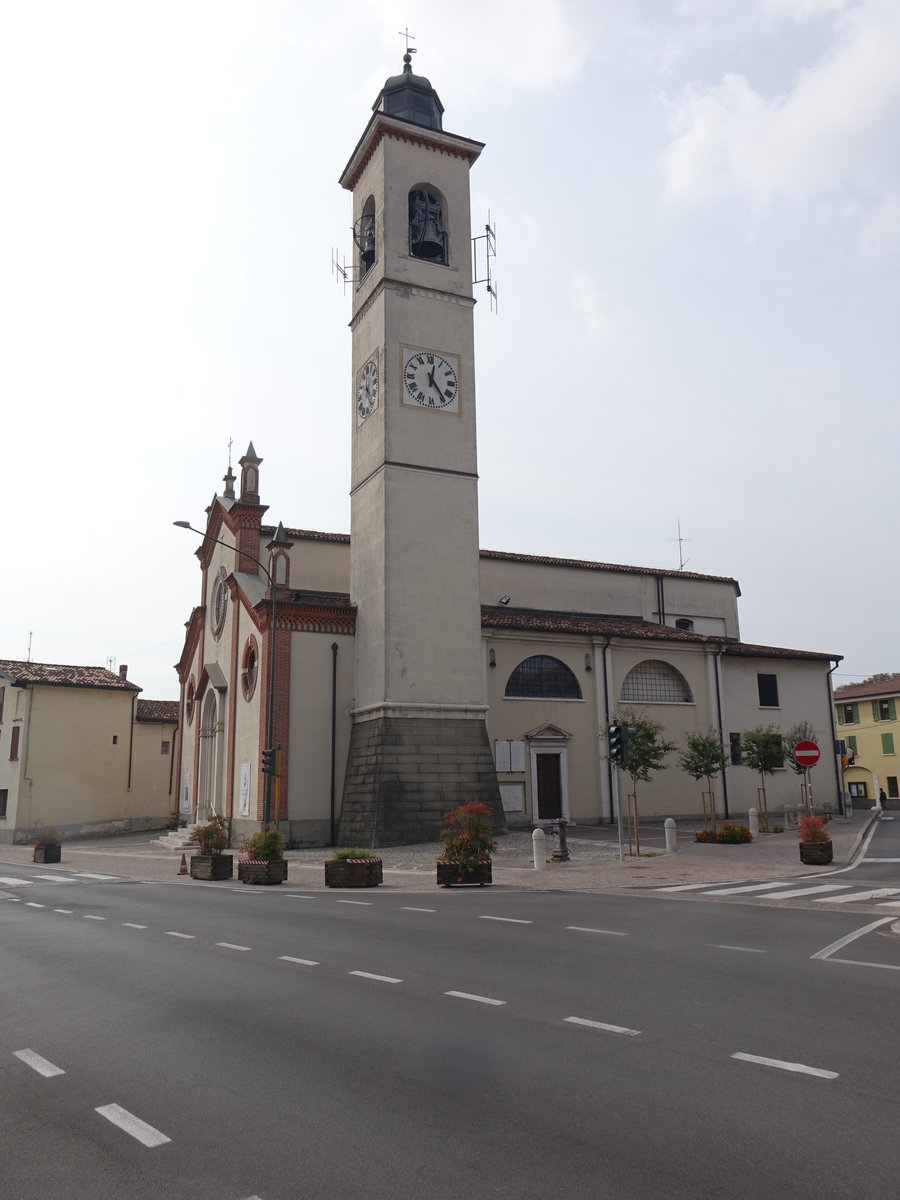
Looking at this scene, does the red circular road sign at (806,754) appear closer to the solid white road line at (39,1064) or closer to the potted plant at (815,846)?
the potted plant at (815,846)

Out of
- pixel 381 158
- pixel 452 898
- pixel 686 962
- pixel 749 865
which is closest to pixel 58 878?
pixel 452 898

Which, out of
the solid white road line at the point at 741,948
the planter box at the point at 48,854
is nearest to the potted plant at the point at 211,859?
the planter box at the point at 48,854

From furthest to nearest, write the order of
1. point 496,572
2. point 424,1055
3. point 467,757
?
point 496,572, point 467,757, point 424,1055

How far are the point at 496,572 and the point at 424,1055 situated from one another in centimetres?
3312

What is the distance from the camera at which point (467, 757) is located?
91.9ft

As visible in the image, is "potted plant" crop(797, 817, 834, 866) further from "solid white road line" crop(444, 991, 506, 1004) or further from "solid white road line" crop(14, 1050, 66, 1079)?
"solid white road line" crop(14, 1050, 66, 1079)

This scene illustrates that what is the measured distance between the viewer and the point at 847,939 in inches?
418

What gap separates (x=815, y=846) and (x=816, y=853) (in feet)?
0.49

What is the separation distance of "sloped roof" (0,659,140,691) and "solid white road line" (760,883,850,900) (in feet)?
120

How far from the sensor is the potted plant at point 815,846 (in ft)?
65.7

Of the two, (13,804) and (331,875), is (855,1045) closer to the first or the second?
(331,875)

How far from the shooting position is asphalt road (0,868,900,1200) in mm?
4184

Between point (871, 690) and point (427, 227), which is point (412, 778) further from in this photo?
point (871, 690)

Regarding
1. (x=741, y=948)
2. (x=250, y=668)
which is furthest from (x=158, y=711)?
(x=741, y=948)
